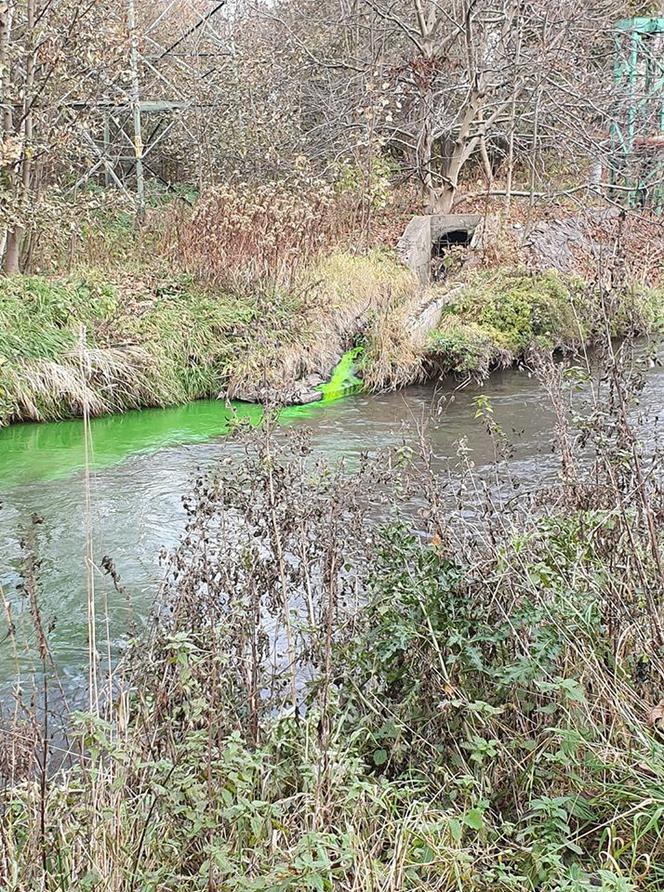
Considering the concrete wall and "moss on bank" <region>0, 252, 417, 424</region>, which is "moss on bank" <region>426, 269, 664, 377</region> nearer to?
"moss on bank" <region>0, 252, 417, 424</region>

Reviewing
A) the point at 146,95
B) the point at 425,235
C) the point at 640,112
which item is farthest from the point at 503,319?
the point at 146,95

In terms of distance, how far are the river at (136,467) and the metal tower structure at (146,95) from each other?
13.6 ft

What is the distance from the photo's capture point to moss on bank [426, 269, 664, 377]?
10734 millimetres

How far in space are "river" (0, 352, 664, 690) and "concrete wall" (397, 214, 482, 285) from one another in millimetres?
2546

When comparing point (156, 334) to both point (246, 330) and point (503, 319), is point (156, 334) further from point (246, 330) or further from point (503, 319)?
point (503, 319)

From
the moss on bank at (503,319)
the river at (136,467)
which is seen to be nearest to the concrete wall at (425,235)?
the moss on bank at (503,319)

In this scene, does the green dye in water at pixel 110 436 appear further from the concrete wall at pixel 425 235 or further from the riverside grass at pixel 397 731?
the riverside grass at pixel 397 731

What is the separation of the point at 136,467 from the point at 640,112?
11.7 metres

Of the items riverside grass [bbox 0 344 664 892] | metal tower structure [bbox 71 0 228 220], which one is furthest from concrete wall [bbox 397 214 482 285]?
riverside grass [bbox 0 344 664 892]

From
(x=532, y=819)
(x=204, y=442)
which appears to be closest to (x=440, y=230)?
(x=204, y=442)

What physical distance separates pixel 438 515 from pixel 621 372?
82 centimetres

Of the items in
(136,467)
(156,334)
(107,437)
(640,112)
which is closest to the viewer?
(136,467)

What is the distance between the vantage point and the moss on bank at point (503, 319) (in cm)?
1073

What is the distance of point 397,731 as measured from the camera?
9.53ft
